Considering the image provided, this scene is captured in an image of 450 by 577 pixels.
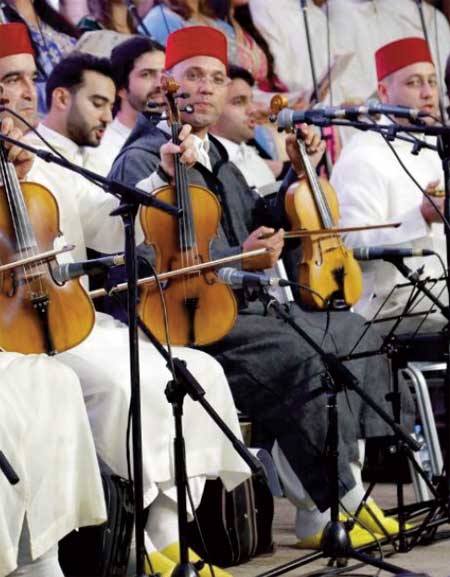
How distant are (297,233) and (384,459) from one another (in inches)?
69.4

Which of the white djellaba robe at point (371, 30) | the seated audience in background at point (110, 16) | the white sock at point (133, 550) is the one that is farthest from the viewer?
the white djellaba robe at point (371, 30)

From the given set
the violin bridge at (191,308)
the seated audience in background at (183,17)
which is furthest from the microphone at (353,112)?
the seated audience in background at (183,17)

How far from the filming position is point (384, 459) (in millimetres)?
5848

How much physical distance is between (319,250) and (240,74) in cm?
170

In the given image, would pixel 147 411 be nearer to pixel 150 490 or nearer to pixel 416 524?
pixel 150 490

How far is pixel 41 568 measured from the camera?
132 inches

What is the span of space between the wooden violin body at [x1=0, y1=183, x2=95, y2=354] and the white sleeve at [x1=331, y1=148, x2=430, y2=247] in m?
1.85

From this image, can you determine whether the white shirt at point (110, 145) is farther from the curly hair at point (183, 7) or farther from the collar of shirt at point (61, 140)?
the curly hair at point (183, 7)

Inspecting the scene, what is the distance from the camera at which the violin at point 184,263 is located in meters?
3.92

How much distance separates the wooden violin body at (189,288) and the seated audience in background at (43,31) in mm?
1341

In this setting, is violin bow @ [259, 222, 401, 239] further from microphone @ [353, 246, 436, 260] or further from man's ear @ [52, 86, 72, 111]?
man's ear @ [52, 86, 72, 111]

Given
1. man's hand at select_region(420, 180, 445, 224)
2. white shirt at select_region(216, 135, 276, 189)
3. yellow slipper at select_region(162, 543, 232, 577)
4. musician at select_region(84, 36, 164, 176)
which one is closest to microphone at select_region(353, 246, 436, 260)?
man's hand at select_region(420, 180, 445, 224)

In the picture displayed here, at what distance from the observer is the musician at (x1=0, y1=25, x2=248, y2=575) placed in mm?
3758

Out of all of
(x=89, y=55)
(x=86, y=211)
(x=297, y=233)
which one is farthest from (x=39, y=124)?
(x=297, y=233)
